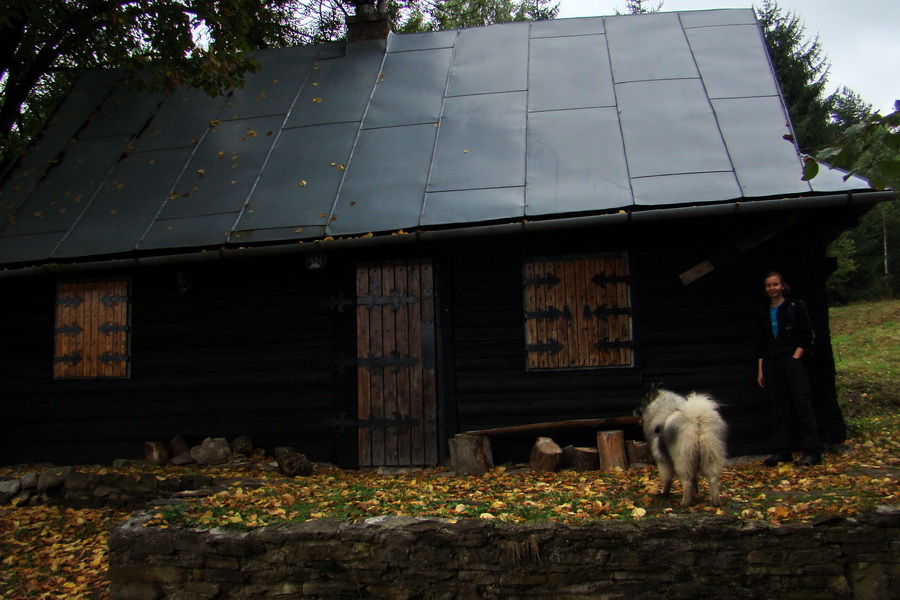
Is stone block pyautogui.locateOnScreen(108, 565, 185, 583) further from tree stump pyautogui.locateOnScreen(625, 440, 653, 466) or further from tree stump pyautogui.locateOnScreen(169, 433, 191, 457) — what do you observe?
tree stump pyautogui.locateOnScreen(625, 440, 653, 466)

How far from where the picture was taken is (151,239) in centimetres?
858

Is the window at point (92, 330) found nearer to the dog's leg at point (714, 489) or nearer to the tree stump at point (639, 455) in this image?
the tree stump at point (639, 455)

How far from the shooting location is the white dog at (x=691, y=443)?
5168 mm

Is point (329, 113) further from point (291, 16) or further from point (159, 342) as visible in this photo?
point (291, 16)

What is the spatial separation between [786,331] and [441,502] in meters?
3.68

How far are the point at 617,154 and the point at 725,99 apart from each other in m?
1.72

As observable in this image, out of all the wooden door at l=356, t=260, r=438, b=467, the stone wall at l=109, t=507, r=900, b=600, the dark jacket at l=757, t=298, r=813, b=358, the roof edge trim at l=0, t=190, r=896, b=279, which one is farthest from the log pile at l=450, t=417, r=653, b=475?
the stone wall at l=109, t=507, r=900, b=600

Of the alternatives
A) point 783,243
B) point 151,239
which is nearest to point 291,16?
point 151,239

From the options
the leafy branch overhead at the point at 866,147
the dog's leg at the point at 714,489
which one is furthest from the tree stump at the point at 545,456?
the leafy branch overhead at the point at 866,147

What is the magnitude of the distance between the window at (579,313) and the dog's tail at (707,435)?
103 inches

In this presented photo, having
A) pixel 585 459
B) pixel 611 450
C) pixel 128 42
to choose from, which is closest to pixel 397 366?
pixel 585 459

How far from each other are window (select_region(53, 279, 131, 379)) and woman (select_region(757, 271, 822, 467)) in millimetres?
7328

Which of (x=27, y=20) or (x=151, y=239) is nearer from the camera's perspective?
(x=151, y=239)

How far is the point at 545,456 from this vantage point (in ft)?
24.3
